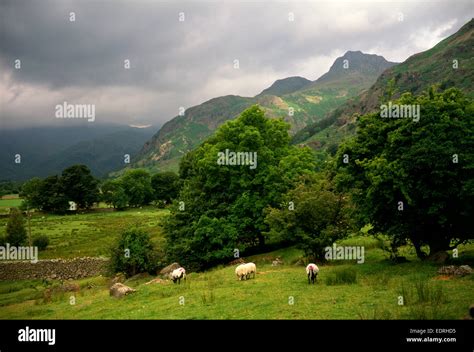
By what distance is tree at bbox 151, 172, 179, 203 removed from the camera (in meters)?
138

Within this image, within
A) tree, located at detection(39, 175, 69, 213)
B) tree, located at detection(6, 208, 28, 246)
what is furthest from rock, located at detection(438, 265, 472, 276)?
tree, located at detection(39, 175, 69, 213)

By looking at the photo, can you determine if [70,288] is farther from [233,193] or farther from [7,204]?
[7,204]

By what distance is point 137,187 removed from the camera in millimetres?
132250

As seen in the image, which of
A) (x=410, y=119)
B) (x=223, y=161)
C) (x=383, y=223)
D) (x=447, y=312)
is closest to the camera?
(x=447, y=312)

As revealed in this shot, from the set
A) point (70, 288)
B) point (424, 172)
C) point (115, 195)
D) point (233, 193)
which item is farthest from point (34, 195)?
point (424, 172)

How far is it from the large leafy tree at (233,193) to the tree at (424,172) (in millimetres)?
13868

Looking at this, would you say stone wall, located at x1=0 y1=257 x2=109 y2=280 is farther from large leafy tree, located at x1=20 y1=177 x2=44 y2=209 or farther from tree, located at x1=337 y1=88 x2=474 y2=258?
large leafy tree, located at x1=20 y1=177 x2=44 y2=209

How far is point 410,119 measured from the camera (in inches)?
917

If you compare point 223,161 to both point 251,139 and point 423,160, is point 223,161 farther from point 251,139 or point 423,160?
point 423,160

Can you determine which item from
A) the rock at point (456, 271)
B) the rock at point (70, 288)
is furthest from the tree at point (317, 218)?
the rock at point (70, 288)

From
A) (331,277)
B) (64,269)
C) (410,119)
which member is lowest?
(64,269)

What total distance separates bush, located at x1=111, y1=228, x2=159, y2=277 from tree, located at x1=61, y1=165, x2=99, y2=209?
315ft

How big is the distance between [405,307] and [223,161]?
2787 centimetres
